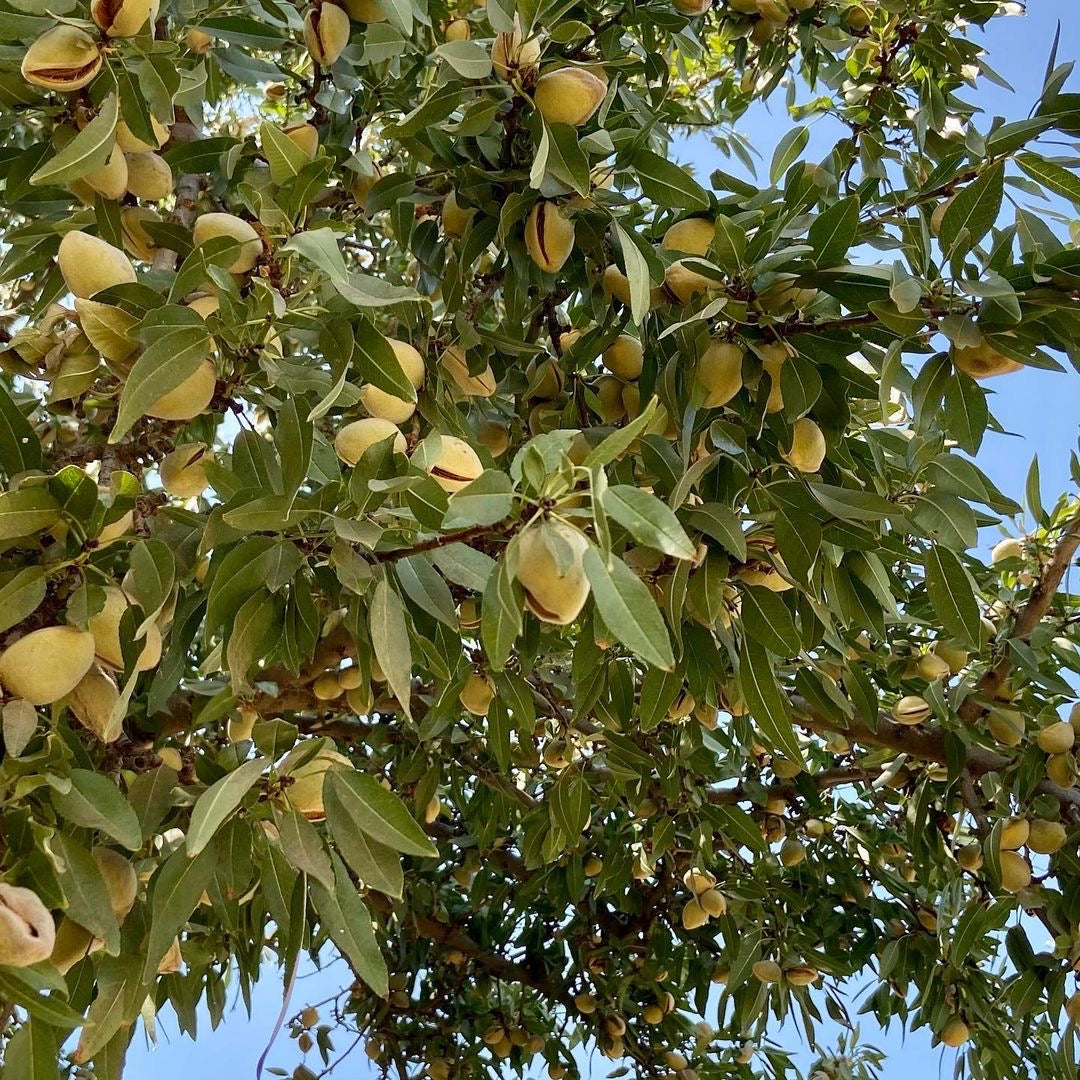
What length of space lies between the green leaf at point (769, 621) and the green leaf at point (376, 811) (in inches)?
18.3

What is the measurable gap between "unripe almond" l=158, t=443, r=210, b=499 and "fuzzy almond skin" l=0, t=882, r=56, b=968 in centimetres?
54

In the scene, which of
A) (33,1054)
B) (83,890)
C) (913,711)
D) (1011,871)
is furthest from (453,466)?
(1011,871)

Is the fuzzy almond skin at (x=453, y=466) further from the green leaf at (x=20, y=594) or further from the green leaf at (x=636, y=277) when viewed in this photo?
the green leaf at (x=20, y=594)

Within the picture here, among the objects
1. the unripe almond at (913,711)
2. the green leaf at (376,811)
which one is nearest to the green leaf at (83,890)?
the green leaf at (376,811)

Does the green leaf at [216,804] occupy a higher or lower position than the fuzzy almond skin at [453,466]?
lower

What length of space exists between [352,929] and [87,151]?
0.85m

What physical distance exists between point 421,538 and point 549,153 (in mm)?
470

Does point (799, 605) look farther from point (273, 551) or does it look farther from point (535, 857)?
point (535, 857)

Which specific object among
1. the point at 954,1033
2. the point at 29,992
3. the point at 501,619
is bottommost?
the point at 954,1033

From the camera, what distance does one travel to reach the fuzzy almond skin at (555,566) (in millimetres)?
833

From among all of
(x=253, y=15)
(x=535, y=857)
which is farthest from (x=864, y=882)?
(x=253, y=15)

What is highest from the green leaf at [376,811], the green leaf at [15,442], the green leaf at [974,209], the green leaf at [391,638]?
the green leaf at [974,209]

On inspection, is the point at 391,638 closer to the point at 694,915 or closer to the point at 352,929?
the point at 352,929

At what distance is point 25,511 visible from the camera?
→ 3.46 feet
